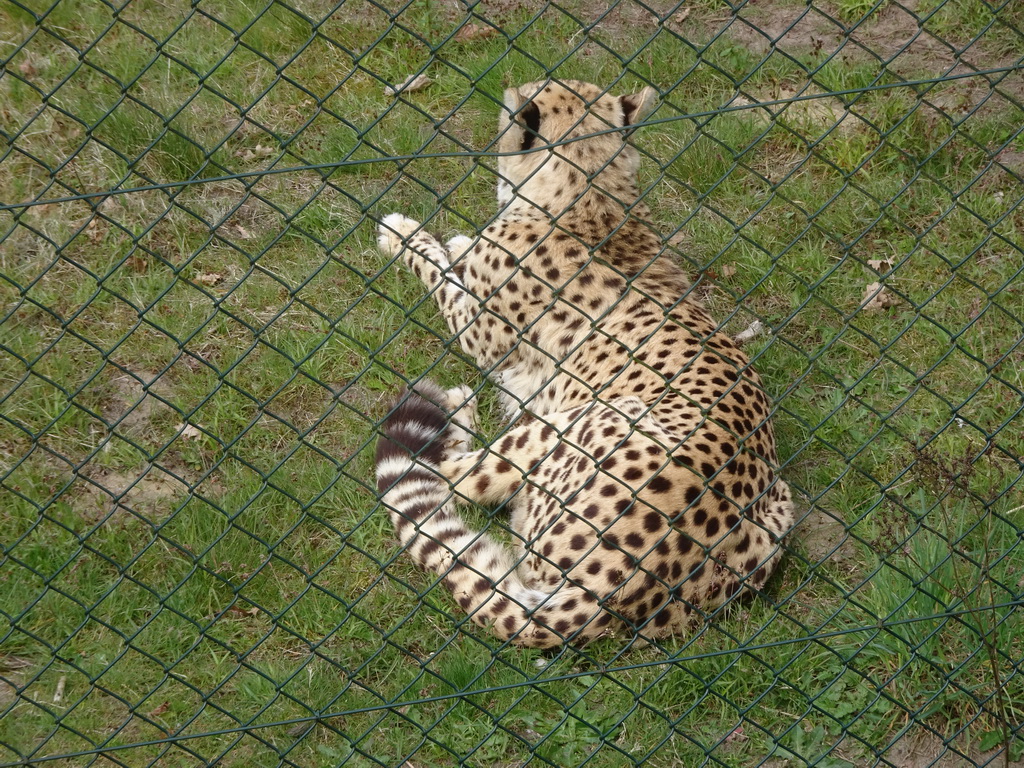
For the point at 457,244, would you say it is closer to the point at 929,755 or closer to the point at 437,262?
the point at 437,262

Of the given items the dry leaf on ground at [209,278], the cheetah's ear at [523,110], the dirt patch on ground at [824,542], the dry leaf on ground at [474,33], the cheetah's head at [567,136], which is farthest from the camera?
the dry leaf on ground at [474,33]

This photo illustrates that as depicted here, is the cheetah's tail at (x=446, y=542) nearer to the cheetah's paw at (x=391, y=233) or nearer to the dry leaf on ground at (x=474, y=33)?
the cheetah's paw at (x=391, y=233)

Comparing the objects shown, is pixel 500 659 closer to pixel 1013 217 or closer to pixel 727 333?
pixel 727 333

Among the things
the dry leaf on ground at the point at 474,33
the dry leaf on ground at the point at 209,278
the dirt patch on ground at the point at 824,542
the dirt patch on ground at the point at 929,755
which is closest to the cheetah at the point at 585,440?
the dirt patch on ground at the point at 824,542

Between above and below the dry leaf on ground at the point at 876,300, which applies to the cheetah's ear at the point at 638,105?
above

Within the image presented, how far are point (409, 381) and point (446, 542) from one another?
0.73 metres

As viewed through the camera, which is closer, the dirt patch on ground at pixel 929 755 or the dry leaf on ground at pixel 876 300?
the dirt patch on ground at pixel 929 755

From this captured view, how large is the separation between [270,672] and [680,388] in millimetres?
1667

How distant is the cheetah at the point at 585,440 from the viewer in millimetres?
3336

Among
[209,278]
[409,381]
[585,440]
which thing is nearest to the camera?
[585,440]

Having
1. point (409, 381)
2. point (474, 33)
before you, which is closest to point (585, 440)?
point (409, 381)

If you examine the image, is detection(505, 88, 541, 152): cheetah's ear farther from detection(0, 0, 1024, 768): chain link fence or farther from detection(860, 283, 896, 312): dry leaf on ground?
detection(860, 283, 896, 312): dry leaf on ground

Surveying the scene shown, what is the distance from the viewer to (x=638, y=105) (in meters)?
4.52

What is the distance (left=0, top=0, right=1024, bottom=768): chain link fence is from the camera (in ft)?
10.2
